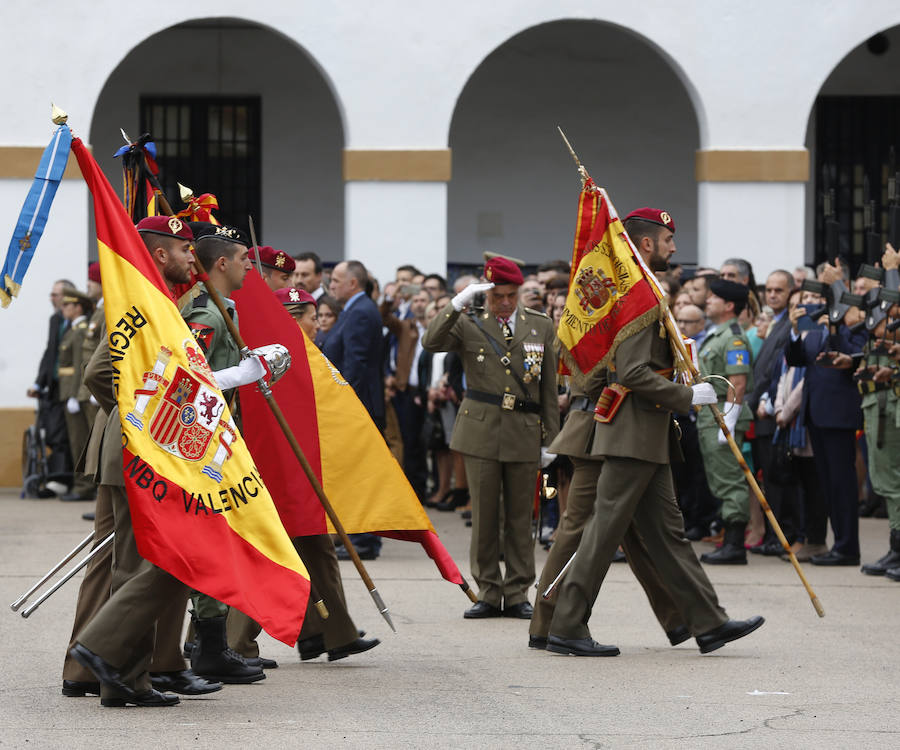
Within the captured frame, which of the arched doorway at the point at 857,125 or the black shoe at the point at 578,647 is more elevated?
the arched doorway at the point at 857,125

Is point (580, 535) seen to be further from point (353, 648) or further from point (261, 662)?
point (261, 662)

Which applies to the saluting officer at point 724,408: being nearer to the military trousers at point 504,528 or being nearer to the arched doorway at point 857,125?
the military trousers at point 504,528

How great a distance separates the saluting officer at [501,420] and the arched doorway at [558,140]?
1050 centimetres

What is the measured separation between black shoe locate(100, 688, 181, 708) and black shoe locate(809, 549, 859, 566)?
5634 millimetres

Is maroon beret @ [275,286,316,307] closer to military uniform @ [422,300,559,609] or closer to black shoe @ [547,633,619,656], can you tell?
military uniform @ [422,300,559,609]

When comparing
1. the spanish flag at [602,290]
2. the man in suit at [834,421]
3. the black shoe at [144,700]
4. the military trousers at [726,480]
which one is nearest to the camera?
the black shoe at [144,700]

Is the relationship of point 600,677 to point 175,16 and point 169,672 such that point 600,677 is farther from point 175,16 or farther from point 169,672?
point 175,16

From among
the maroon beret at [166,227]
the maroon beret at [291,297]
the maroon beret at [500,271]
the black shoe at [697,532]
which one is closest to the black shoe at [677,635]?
the maroon beret at [500,271]

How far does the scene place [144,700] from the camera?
6203 millimetres

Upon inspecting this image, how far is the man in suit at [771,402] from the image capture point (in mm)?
11344

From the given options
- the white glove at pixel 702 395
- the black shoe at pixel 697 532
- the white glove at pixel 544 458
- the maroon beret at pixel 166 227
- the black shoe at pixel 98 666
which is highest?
the maroon beret at pixel 166 227

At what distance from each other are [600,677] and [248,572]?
1688 mm

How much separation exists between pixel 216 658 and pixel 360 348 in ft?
13.9

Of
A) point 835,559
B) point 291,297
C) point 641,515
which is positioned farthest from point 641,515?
point 835,559
